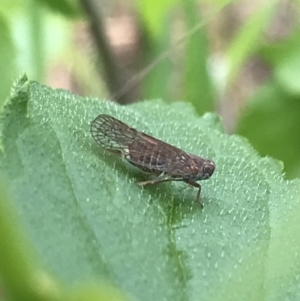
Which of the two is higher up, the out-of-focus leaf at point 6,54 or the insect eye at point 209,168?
the out-of-focus leaf at point 6,54

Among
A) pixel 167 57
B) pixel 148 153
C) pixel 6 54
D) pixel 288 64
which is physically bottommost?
pixel 148 153

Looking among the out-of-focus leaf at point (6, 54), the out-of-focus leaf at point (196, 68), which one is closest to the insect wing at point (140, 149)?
the out-of-focus leaf at point (6, 54)

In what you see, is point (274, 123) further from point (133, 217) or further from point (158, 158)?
point (133, 217)

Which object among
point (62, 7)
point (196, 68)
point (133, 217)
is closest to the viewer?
point (133, 217)

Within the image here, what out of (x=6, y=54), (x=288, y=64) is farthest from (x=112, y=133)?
(x=288, y=64)

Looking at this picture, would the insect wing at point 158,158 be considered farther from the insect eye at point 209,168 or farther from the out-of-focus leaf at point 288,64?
the out-of-focus leaf at point 288,64

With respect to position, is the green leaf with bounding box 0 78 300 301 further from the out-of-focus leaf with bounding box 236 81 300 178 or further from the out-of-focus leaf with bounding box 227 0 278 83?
the out-of-focus leaf with bounding box 227 0 278 83

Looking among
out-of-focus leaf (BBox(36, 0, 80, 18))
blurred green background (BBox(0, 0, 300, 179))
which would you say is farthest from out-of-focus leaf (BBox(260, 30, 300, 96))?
out-of-focus leaf (BBox(36, 0, 80, 18))
